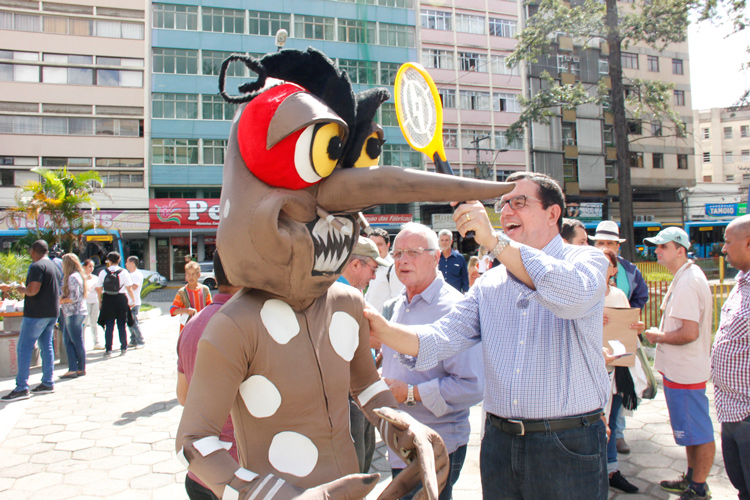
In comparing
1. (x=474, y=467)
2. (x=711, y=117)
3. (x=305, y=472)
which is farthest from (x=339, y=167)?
(x=711, y=117)

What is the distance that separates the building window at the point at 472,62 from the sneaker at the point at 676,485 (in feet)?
99.3

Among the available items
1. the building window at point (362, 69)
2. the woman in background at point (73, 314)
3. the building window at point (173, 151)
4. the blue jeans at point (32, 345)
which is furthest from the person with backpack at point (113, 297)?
the building window at point (362, 69)

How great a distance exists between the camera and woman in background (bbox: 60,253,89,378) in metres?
6.69

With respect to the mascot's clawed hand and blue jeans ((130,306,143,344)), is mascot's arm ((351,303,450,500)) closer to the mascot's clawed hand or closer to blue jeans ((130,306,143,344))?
the mascot's clawed hand

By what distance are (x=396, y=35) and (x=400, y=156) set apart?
7948 millimetres

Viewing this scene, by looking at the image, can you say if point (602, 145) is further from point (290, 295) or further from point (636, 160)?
point (290, 295)

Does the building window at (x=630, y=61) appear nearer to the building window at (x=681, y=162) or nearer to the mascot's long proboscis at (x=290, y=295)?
the building window at (x=681, y=162)

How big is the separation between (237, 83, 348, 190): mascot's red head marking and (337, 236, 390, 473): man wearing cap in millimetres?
656

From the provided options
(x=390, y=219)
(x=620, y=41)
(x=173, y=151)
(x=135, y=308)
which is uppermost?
(x=173, y=151)

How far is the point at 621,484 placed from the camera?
3.56 m

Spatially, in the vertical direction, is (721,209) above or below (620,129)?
below

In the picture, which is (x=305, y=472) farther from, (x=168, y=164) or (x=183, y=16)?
(x=183, y=16)

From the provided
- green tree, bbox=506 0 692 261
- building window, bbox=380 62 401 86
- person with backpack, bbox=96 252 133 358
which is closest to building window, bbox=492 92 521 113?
building window, bbox=380 62 401 86

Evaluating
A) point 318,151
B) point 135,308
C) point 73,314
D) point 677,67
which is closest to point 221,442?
point 318,151
